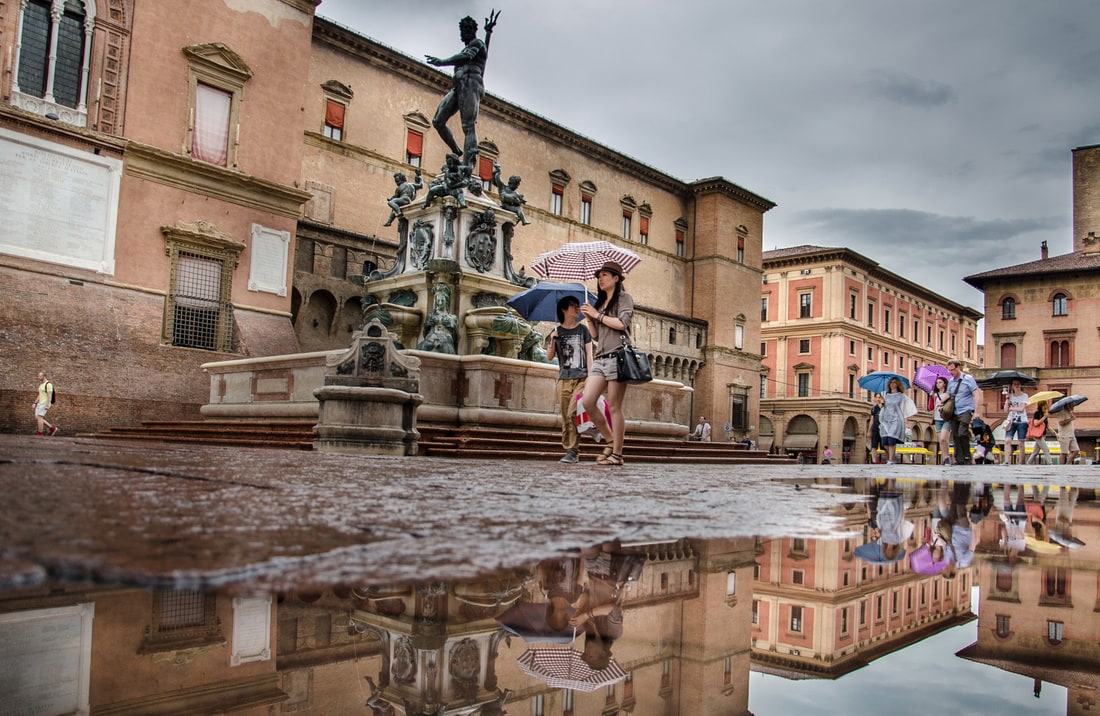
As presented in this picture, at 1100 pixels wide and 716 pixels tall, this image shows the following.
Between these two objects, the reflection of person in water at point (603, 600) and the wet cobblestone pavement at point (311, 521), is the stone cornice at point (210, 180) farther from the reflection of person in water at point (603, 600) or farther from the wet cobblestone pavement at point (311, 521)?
the reflection of person in water at point (603, 600)

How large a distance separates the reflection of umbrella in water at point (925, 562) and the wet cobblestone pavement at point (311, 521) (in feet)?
1.65

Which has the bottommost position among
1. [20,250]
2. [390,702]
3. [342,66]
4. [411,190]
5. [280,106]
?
[390,702]

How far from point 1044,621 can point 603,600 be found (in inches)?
32.3

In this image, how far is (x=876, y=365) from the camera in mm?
58094

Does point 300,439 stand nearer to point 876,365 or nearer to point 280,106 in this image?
point 280,106

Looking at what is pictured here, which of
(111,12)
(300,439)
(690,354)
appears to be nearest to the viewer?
(300,439)

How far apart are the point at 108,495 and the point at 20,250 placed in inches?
676

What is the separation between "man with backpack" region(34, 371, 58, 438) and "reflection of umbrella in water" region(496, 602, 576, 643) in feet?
52.1

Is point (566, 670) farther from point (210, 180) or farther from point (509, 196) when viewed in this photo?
point (210, 180)

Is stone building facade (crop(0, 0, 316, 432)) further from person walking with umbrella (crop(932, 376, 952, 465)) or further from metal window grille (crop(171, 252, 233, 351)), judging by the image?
person walking with umbrella (crop(932, 376, 952, 465))

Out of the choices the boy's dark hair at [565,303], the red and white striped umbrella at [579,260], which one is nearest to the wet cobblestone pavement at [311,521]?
the boy's dark hair at [565,303]

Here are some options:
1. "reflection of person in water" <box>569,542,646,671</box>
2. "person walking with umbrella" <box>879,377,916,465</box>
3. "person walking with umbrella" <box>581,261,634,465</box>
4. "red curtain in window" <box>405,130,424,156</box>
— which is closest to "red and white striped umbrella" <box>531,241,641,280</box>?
"person walking with umbrella" <box>581,261,634,465</box>

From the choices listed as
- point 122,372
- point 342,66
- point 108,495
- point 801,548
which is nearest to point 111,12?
point 122,372

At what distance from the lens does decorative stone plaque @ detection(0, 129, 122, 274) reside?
56.4ft
